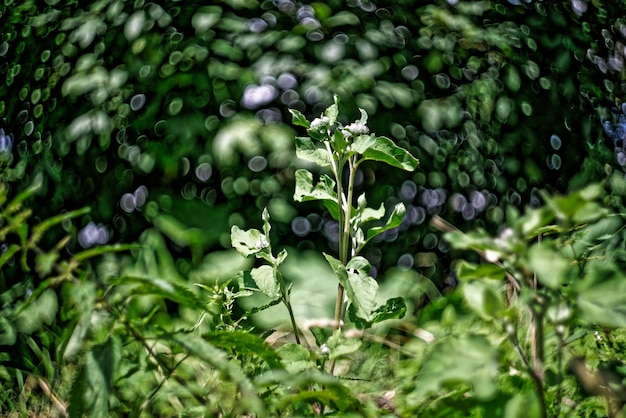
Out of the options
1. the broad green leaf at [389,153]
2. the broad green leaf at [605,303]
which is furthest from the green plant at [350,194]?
the broad green leaf at [605,303]

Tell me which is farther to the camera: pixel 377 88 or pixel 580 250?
pixel 377 88

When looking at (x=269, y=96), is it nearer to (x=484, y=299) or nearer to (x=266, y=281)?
(x=266, y=281)

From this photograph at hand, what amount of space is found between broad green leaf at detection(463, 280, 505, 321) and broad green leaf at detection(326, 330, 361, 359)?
18 cm

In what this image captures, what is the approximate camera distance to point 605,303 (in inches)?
20.2

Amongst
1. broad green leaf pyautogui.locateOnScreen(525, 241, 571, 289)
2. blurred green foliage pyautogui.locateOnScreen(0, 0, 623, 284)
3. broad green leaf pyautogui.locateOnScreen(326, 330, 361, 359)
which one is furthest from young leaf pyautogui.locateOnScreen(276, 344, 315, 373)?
blurred green foliage pyautogui.locateOnScreen(0, 0, 623, 284)

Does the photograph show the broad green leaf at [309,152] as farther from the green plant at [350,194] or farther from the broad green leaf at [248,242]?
the broad green leaf at [248,242]

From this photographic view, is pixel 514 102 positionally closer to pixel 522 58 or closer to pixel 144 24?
pixel 522 58

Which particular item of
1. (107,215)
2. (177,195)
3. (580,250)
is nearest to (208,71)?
(177,195)

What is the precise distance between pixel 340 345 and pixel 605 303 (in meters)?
0.30

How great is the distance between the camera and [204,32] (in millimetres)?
2453

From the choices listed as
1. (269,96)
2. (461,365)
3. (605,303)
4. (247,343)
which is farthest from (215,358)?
(269,96)

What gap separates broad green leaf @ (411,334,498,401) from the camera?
1.67 feet

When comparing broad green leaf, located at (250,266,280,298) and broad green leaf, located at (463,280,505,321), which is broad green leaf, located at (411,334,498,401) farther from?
broad green leaf, located at (250,266,280,298)

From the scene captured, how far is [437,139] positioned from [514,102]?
32 cm
